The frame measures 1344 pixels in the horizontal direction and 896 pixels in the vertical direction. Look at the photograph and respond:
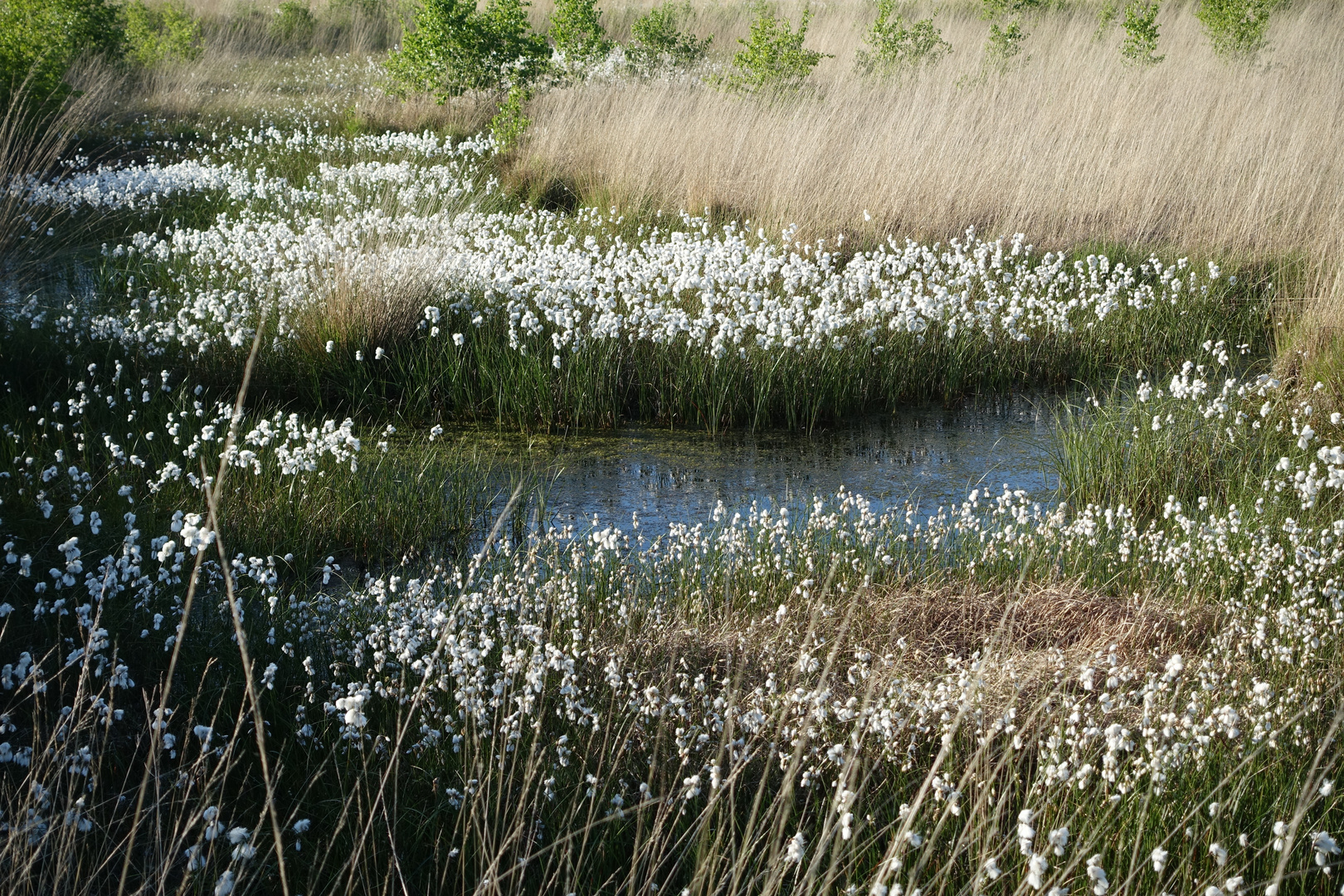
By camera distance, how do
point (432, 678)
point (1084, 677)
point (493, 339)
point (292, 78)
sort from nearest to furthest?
point (1084, 677) < point (432, 678) < point (493, 339) < point (292, 78)

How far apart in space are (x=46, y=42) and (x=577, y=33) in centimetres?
729

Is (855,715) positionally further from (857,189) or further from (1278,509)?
(857,189)

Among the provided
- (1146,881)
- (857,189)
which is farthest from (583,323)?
(1146,881)

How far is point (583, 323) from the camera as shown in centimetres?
753

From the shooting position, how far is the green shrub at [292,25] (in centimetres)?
2556

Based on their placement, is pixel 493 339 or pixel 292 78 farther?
pixel 292 78

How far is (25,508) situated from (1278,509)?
5511mm

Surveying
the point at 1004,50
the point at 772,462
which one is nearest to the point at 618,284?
the point at 772,462

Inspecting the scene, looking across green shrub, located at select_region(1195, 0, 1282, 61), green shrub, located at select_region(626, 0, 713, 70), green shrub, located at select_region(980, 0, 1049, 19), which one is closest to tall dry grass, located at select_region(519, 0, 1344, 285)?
green shrub, located at select_region(1195, 0, 1282, 61)

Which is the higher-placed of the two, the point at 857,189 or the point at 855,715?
the point at 857,189

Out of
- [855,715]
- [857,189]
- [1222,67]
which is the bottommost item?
[855,715]

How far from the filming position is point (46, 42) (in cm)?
1363

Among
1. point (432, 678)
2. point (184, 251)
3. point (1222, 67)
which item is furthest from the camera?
point (1222, 67)

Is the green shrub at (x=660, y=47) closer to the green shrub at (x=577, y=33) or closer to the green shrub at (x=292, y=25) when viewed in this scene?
the green shrub at (x=577, y=33)
